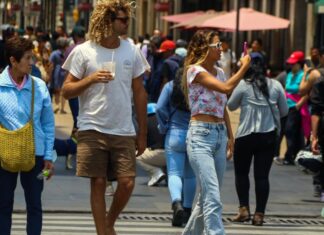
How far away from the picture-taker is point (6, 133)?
32.1 ft

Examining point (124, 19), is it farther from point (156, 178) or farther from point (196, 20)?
point (196, 20)

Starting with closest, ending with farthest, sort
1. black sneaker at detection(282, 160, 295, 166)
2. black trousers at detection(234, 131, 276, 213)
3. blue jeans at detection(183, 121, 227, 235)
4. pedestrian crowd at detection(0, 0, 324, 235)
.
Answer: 1. pedestrian crowd at detection(0, 0, 324, 235)
2. blue jeans at detection(183, 121, 227, 235)
3. black trousers at detection(234, 131, 276, 213)
4. black sneaker at detection(282, 160, 295, 166)

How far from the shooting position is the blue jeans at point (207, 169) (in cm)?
1060

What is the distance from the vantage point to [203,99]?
1091 centimetres

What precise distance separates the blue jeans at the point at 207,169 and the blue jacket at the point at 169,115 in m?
1.78

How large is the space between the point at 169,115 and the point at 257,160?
104 centimetres

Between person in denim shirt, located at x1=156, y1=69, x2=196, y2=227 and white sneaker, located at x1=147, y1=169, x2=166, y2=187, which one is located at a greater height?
person in denim shirt, located at x1=156, y1=69, x2=196, y2=227

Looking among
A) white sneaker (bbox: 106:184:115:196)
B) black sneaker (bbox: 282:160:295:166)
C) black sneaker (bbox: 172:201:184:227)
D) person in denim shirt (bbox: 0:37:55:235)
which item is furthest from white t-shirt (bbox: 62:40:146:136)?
black sneaker (bbox: 282:160:295:166)

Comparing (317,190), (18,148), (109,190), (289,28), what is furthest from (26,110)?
→ (289,28)

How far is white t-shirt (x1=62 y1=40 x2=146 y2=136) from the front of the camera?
1000cm

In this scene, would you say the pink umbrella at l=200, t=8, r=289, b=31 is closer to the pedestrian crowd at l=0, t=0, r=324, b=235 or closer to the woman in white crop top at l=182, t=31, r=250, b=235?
the pedestrian crowd at l=0, t=0, r=324, b=235

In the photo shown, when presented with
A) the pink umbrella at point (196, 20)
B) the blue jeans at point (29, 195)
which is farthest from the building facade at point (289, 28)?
the blue jeans at point (29, 195)

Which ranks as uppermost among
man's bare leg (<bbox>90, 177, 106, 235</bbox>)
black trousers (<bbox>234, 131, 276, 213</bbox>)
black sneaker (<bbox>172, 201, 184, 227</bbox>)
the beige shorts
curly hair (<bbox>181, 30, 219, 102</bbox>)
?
curly hair (<bbox>181, 30, 219, 102</bbox>)

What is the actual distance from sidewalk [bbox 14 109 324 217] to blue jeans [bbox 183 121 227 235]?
328cm
